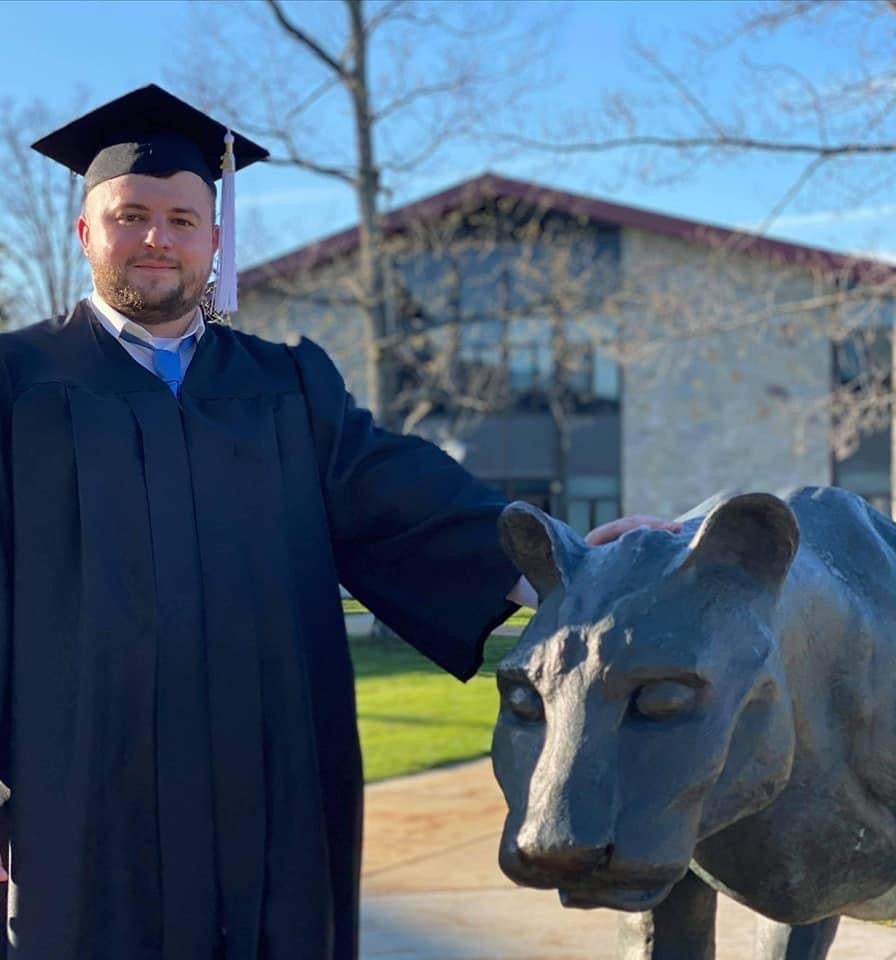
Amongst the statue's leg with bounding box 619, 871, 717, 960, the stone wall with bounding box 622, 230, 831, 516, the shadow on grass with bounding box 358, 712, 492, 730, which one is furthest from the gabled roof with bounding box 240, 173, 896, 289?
the statue's leg with bounding box 619, 871, 717, 960

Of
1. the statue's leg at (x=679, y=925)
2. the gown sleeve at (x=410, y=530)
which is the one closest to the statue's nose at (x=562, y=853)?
the statue's leg at (x=679, y=925)

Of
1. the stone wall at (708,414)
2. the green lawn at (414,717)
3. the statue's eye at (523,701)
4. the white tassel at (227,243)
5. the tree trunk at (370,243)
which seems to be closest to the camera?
the statue's eye at (523,701)

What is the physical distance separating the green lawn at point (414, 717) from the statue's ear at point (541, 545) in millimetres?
3907

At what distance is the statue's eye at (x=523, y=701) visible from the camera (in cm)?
173

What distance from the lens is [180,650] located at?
2545mm

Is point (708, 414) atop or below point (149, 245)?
below

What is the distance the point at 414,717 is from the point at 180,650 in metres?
6.93

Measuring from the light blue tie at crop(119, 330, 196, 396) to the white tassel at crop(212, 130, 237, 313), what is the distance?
0.31 metres

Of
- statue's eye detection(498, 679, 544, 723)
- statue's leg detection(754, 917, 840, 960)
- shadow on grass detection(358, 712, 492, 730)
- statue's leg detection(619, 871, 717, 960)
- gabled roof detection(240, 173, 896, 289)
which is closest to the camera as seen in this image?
statue's eye detection(498, 679, 544, 723)

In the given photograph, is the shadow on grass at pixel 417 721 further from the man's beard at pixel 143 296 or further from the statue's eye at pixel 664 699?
the statue's eye at pixel 664 699

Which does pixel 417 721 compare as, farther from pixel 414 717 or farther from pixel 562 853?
pixel 562 853

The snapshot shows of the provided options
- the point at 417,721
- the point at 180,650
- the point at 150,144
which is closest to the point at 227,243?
the point at 150,144

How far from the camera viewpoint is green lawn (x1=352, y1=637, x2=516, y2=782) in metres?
7.65

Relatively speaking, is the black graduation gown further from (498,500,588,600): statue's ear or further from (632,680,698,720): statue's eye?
(632,680,698,720): statue's eye
